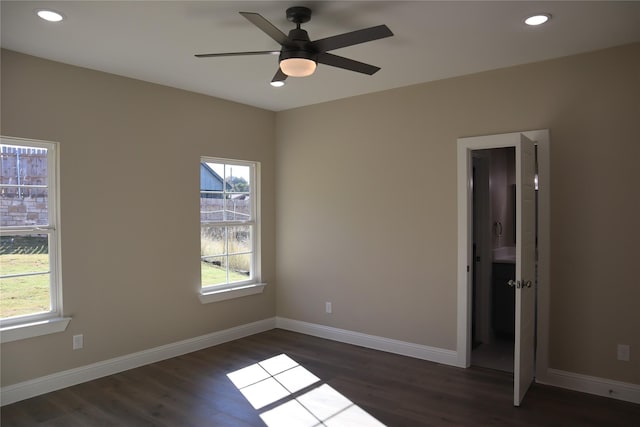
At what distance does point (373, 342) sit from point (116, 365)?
8.06 ft

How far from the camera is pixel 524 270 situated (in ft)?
10.6

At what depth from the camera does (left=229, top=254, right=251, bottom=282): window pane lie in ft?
16.7

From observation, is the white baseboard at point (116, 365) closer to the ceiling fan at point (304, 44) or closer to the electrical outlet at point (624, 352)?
the ceiling fan at point (304, 44)

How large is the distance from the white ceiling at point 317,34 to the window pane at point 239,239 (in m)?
1.76

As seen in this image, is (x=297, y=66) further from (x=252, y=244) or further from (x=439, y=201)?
(x=252, y=244)

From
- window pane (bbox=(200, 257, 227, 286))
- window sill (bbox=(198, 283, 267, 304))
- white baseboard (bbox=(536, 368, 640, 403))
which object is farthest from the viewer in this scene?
window pane (bbox=(200, 257, 227, 286))

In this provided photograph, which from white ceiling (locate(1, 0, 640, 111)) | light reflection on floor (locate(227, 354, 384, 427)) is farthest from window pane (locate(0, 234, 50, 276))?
light reflection on floor (locate(227, 354, 384, 427))

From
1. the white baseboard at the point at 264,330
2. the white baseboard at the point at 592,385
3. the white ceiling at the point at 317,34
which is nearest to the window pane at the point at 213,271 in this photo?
the white baseboard at the point at 264,330

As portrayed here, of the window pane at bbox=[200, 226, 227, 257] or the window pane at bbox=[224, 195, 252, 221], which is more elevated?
the window pane at bbox=[224, 195, 252, 221]

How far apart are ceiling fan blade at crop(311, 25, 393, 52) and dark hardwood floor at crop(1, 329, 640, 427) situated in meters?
2.42

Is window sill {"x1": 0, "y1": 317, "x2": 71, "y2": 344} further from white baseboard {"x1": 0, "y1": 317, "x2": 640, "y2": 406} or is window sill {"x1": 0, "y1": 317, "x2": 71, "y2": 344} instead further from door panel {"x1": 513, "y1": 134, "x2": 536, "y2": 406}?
door panel {"x1": 513, "y1": 134, "x2": 536, "y2": 406}

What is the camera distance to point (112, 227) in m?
3.89

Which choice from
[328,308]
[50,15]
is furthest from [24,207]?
[328,308]

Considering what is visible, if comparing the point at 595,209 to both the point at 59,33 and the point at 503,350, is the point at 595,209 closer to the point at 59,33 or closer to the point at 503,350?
the point at 503,350
